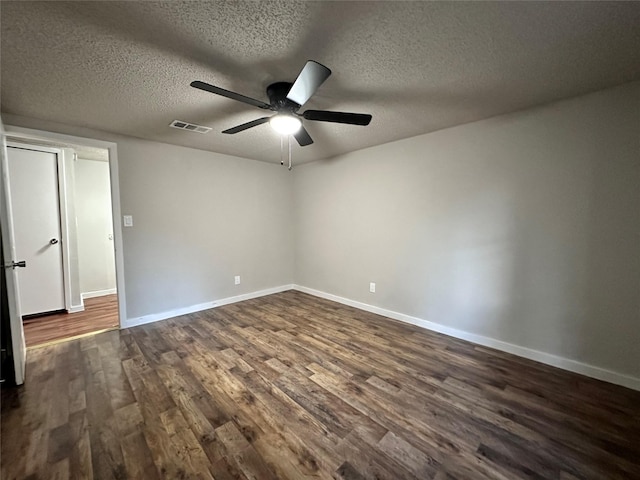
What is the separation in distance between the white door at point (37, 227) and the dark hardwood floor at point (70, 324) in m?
0.26

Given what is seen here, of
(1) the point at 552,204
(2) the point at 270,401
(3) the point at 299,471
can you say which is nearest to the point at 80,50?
(2) the point at 270,401

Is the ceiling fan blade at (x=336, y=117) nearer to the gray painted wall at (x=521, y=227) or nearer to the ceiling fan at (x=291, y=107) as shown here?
the ceiling fan at (x=291, y=107)

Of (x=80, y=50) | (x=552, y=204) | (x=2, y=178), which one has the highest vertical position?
(x=80, y=50)

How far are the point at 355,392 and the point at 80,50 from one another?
9.15 ft

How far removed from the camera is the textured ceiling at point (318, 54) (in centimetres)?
125

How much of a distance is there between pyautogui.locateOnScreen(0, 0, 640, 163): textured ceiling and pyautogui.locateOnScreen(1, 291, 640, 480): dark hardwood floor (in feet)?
7.30

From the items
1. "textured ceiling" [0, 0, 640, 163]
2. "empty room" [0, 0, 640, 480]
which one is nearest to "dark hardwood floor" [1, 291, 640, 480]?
"empty room" [0, 0, 640, 480]

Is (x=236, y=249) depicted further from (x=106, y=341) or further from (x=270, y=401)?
(x=270, y=401)

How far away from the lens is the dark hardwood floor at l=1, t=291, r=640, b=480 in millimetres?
1346

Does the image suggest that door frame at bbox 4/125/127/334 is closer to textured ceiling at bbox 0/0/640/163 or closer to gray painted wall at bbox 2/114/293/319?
gray painted wall at bbox 2/114/293/319

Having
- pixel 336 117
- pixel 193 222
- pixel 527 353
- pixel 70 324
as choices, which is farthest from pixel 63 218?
pixel 527 353

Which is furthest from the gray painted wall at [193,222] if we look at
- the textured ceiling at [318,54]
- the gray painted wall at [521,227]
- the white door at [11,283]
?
the gray painted wall at [521,227]

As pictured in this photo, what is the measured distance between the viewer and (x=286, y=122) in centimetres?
200

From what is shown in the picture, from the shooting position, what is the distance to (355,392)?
6.32 ft
